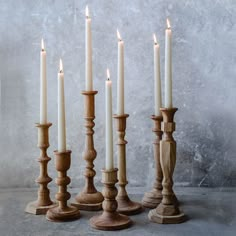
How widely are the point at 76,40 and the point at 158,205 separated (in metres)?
0.59

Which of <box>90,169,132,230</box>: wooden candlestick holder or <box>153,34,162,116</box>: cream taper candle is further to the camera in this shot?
<box>153,34,162,116</box>: cream taper candle

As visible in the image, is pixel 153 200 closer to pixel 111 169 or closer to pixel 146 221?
pixel 146 221

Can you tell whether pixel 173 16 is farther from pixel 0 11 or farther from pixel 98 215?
pixel 98 215

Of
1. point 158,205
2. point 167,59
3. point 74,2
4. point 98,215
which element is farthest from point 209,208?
point 74,2

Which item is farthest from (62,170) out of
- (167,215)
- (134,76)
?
(134,76)

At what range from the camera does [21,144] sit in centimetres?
173

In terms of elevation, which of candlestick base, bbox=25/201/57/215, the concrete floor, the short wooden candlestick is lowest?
the concrete floor

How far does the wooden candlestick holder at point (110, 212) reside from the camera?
1.28 metres

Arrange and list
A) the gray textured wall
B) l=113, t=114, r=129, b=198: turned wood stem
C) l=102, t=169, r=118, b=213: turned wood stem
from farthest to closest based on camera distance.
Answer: the gray textured wall → l=113, t=114, r=129, b=198: turned wood stem → l=102, t=169, r=118, b=213: turned wood stem

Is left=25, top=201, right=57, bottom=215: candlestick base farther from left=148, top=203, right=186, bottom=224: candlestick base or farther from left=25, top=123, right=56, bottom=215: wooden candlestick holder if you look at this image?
left=148, top=203, right=186, bottom=224: candlestick base

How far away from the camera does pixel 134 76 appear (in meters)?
1.72

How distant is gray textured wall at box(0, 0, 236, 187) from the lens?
5.55 feet

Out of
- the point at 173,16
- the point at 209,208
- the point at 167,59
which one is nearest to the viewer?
the point at 167,59

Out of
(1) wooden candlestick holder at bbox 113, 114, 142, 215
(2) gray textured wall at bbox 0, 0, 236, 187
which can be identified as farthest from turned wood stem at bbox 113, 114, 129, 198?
(2) gray textured wall at bbox 0, 0, 236, 187
